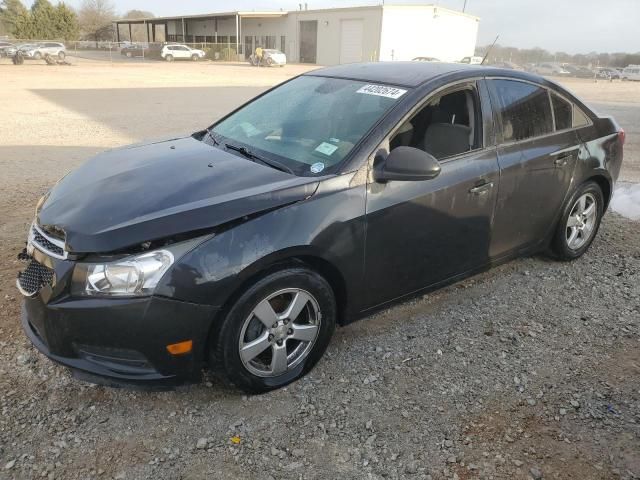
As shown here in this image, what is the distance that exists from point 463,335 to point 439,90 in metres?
1.64

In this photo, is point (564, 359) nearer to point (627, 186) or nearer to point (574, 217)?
point (574, 217)

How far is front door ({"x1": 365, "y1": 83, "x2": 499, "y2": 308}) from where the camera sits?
10.4ft

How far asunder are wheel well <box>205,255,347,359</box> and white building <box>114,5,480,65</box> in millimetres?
46064

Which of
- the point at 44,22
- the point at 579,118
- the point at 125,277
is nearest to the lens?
the point at 125,277

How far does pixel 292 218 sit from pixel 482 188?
4.93ft

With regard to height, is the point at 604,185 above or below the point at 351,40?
below

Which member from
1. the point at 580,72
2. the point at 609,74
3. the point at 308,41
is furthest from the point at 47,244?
the point at 308,41

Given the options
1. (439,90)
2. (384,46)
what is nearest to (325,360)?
(439,90)

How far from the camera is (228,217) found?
2.60m

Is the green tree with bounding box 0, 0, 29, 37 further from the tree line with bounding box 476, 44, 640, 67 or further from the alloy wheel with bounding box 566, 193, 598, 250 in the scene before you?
the alloy wheel with bounding box 566, 193, 598, 250

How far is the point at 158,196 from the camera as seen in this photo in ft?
9.00

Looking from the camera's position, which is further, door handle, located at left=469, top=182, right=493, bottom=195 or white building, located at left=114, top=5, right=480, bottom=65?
white building, located at left=114, top=5, right=480, bottom=65

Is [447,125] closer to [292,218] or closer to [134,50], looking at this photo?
[292,218]

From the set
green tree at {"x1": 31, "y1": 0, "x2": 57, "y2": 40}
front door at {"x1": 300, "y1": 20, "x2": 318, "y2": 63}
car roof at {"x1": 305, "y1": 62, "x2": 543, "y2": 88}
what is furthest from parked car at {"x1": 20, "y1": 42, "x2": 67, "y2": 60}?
car roof at {"x1": 305, "y1": 62, "x2": 543, "y2": 88}
